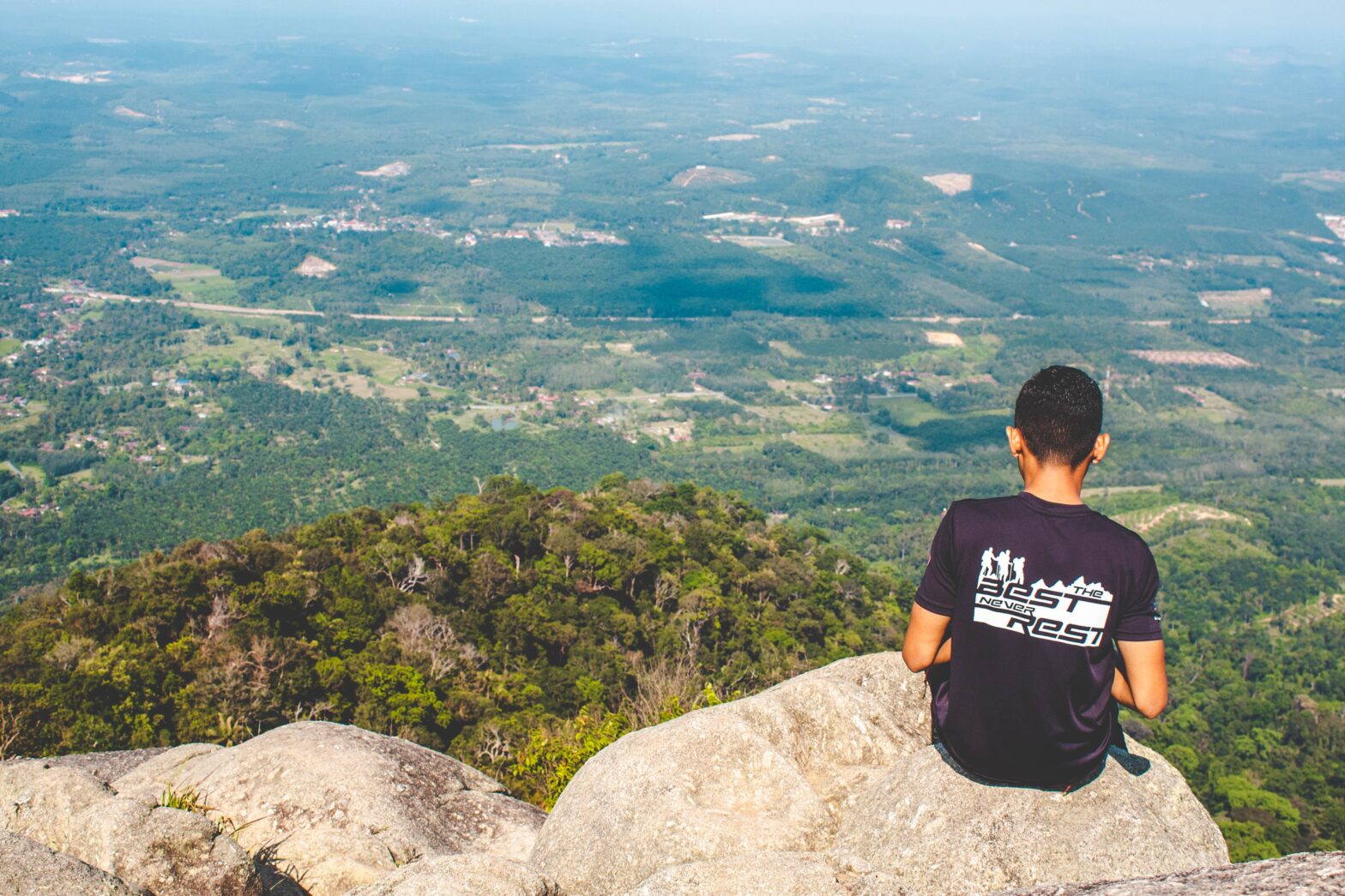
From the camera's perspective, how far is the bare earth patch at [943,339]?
136500 millimetres

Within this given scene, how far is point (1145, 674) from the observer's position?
228 inches

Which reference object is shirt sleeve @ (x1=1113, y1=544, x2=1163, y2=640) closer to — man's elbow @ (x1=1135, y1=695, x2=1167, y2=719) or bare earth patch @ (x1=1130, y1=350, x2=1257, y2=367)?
man's elbow @ (x1=1135, y1=695, x2=1167, y2=719)

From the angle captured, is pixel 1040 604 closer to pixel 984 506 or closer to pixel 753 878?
pixel 984 506

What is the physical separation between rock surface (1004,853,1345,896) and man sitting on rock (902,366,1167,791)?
35.0 inches

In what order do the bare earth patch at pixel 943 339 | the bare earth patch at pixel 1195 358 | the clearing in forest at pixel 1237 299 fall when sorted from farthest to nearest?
the clearing in forest at pixel 1237 299 → the bare earth patch at pixel 943 339 → the bare earth patch at pixel 1195 358

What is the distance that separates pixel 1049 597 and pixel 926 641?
0.86 meters

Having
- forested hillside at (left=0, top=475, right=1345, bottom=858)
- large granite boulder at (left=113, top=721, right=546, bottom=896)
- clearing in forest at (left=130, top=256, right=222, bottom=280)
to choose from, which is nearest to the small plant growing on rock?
large granite boulder at (left=113, top=721, right=546, bottom=896)

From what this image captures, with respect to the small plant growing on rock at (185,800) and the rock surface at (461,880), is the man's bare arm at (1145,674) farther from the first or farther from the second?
the small plant growing on rock at (185,800)

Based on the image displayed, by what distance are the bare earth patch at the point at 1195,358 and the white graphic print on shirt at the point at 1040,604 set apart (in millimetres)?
138759

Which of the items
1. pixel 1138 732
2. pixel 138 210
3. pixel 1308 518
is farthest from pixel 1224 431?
pixel 138 210

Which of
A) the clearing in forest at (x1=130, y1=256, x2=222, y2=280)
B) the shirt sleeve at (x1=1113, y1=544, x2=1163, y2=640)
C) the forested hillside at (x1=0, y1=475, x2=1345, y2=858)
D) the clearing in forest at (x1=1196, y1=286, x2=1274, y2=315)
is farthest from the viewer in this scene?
the clearing in forest at (x1=1196, y1=286, x2=1274, y2=315)

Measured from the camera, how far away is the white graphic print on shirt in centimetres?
562

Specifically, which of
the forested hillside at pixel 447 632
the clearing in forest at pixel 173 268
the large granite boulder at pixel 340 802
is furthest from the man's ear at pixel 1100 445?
the clearing in forest at pixel 173 268

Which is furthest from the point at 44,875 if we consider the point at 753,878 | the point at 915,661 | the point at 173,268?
the point at 173,268
